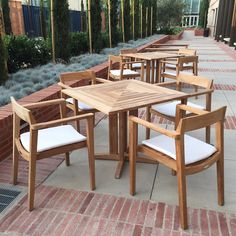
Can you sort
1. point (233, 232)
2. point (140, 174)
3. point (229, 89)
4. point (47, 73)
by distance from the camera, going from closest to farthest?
point (233, 232), point (140, 174), point (47, 73), point (229, 89)

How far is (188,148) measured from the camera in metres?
2.14

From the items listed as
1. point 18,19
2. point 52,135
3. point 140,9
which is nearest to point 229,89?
point 52,135

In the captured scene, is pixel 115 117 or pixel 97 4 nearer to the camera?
pixel 115 117

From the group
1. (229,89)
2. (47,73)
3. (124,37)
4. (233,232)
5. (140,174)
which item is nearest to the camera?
(233,232)

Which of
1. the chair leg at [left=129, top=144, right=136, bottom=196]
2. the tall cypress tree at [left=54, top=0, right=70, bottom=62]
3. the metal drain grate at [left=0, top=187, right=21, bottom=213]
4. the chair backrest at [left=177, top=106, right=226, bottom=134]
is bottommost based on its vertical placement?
the metal drain grate at [left=0, top=187, right=21, bottom=213]

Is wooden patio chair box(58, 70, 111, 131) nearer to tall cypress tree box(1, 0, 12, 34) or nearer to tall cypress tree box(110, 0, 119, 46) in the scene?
tall cypress tree box(110, 0, 119, 46)

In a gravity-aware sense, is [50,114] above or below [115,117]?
below

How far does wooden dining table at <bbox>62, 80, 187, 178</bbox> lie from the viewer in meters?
2.41

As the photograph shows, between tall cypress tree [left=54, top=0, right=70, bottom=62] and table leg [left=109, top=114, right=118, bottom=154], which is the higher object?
tall cypress tree [left=54, top=0, right=70, bottom=62]

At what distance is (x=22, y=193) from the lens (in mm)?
2414

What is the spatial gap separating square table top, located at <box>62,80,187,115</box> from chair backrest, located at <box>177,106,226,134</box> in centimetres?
58

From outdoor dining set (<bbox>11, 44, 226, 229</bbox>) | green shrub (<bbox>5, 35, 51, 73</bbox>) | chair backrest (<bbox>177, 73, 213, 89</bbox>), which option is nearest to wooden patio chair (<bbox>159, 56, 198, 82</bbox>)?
chair backrest (<bbox>177, 73, 213, 89</bbox>)

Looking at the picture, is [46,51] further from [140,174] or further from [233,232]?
[233,232]

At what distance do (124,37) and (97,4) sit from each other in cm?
434
